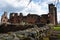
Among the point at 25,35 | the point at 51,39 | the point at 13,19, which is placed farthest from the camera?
the point at 13,19

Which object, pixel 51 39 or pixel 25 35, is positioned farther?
pixel 51 39

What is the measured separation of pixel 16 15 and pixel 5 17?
252 cm

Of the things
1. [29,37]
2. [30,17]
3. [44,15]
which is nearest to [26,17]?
[30,17]

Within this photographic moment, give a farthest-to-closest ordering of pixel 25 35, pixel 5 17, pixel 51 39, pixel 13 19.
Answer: pixel 13 19 → pixel 5 17 → pixel 51 39 → pixel 25 35

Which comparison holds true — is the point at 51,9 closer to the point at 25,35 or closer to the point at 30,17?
the point at 30,17

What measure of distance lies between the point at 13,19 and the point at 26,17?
7.18ft

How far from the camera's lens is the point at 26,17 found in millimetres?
33594

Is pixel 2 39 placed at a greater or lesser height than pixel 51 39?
greater

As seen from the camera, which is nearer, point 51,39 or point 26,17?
point 51,39

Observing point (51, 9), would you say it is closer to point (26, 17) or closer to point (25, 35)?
point (26, 17)

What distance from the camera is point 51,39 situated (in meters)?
12.9

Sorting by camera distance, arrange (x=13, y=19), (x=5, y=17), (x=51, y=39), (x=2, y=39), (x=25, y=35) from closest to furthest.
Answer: (x=2, y=39) → (x=25, y=35) → (x=51, y=39) → (x=5, y=17) → (x=13, y=19)

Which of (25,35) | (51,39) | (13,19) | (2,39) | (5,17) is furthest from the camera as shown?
(13,19)

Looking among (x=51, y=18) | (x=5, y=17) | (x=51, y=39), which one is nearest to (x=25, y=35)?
(x=51, y=39)
